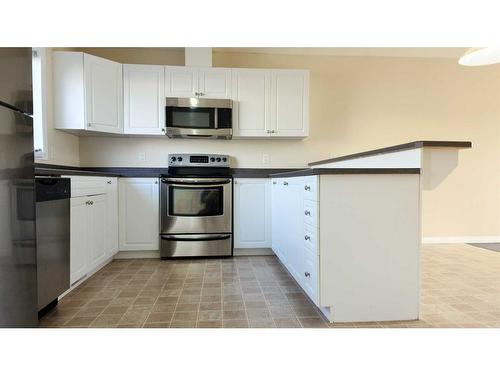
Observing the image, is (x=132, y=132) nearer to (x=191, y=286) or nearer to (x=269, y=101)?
(x=269, y=101)

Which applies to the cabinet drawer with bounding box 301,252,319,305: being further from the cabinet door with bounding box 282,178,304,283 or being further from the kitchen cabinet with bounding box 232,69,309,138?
the kitchen cabinet with bounding box 232,69,309,138

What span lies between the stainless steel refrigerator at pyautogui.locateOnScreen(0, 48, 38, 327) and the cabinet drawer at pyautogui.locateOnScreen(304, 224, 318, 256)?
4.51ft

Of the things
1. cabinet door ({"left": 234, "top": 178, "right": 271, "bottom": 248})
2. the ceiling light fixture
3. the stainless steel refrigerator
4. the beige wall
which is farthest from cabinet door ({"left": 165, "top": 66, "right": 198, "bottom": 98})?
the ceiling light fixture

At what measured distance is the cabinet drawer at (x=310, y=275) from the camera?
5.15 feet

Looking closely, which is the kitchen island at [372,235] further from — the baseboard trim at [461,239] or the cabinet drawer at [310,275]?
the baseboard trim at [461,239]

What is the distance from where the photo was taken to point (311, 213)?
5.41 ft

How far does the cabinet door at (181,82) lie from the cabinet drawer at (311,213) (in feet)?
6.52

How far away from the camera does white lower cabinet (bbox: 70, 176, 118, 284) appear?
2.01 meters

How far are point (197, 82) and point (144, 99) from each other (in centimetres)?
60

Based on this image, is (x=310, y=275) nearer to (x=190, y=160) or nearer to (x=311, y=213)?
(x=311, y=213)

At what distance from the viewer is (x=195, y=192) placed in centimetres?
297
